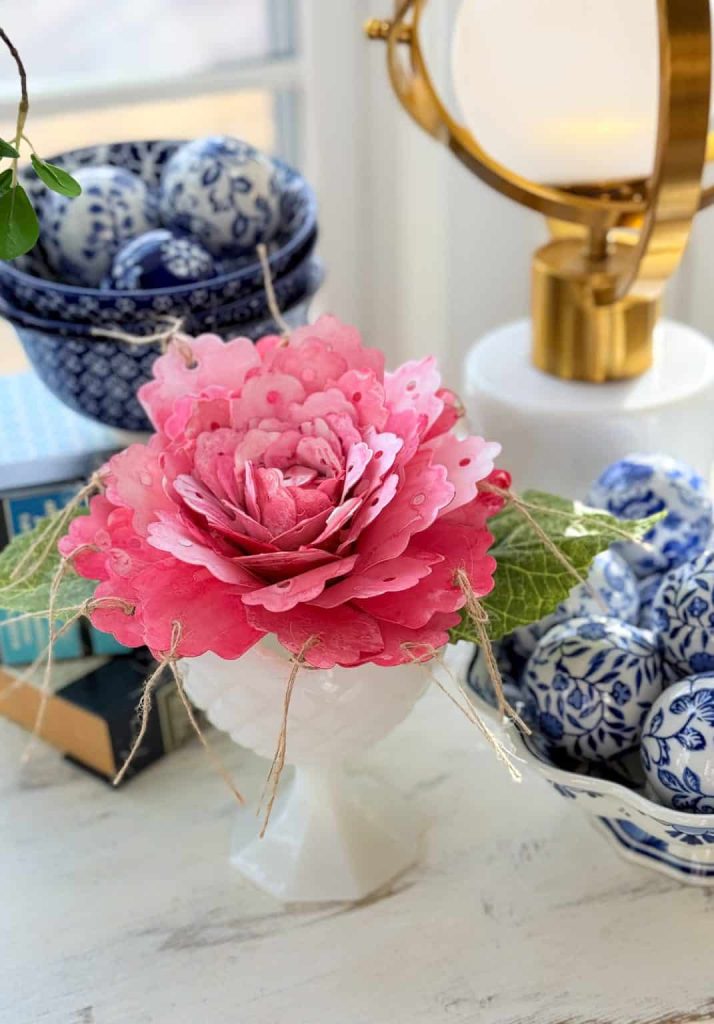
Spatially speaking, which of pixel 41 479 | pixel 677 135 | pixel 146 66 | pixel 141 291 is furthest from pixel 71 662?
pixel 146 66

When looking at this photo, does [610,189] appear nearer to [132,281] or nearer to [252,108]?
[132,281]

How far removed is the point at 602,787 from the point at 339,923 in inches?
5.4

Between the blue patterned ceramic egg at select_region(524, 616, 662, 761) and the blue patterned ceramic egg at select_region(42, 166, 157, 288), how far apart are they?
337 mm

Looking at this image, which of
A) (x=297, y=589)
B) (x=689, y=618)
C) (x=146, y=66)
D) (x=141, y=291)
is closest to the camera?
Result: (x=297, y=589)

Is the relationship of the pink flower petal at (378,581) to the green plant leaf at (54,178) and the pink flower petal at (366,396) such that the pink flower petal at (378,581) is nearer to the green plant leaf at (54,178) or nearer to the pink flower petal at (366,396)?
the pink flower petal at (366,396)

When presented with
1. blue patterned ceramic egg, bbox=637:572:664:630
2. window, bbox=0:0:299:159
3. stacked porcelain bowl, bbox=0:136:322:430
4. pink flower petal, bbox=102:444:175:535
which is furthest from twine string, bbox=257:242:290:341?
window, bbox=0:0:299:159

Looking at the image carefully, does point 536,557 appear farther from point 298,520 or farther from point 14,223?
point 14,223

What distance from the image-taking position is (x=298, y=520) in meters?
0.44

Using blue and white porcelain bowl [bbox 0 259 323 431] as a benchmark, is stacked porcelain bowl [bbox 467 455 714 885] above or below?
below

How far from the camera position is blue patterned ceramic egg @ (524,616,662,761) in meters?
0.52

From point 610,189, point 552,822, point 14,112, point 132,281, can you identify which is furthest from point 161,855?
point 14,112

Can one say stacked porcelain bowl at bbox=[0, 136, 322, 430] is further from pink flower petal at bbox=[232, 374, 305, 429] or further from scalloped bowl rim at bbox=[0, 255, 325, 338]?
pink flower petal at bbox=[232, 374, 305, 429]

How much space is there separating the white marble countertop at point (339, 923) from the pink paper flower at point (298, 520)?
162 mm

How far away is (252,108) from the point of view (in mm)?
1049
